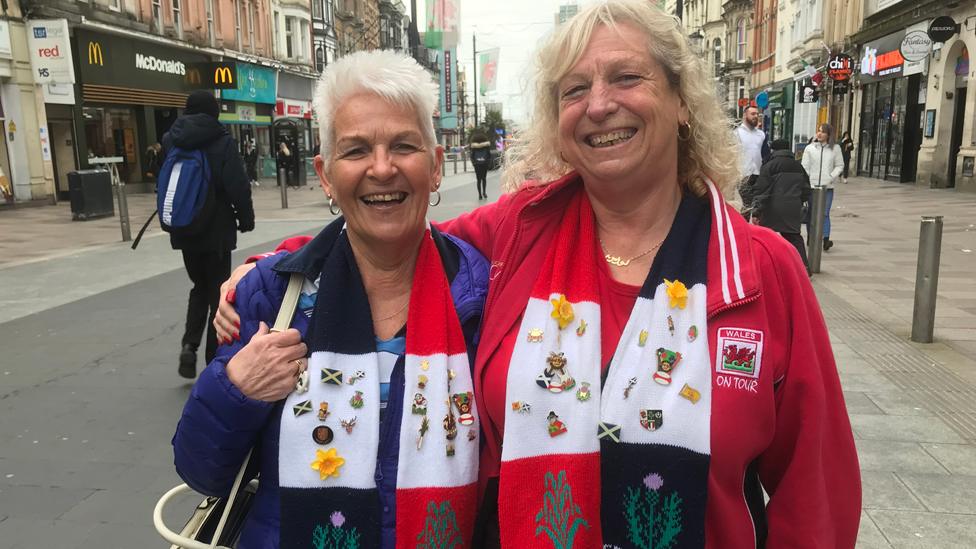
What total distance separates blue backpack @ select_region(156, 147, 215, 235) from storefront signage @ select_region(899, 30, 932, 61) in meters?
18.7

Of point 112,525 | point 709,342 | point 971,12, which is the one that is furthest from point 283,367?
point 971,12

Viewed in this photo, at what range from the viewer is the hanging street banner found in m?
49.6

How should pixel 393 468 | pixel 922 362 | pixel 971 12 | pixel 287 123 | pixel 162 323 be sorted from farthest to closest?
pixel 287 123 → pixel 971 12 → pixel 162 323 → pixel 922 362 → pixel 393 468

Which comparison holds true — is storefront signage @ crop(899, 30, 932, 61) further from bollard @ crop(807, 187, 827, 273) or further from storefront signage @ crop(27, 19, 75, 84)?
storefront signage @ crop(27, 19, 75, 84)

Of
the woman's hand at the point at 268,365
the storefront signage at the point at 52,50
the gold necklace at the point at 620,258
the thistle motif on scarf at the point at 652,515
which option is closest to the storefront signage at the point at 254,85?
the storefront signage at the point at 52,50

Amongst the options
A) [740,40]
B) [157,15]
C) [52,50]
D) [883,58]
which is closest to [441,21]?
[157,15]

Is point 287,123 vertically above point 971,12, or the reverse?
point 971,12

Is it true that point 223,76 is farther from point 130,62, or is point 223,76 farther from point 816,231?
point 816,231

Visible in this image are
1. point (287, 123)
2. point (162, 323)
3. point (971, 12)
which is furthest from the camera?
point (287, 123)

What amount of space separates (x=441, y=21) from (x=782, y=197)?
23.6 metres

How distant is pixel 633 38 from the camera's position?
1.76 metres

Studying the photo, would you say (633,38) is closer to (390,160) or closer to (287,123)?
(390,160)

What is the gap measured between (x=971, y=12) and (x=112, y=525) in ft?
69.3

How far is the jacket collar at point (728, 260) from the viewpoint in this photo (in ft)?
5.21
